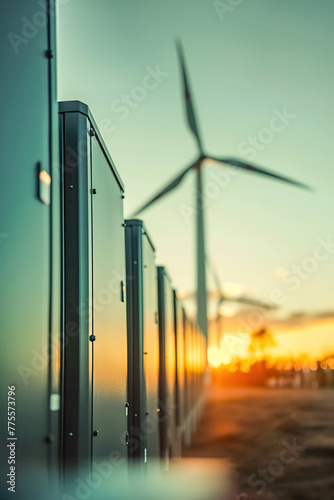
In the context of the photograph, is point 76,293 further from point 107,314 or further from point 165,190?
point 165,190

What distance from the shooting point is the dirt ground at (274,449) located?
32.7ft

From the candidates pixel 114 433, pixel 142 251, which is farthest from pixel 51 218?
pixel 142 251

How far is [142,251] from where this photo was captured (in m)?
7.02

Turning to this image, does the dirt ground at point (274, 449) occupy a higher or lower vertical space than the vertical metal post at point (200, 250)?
lower

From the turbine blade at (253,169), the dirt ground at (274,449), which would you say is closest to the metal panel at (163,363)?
the dirt ground at (274,449)

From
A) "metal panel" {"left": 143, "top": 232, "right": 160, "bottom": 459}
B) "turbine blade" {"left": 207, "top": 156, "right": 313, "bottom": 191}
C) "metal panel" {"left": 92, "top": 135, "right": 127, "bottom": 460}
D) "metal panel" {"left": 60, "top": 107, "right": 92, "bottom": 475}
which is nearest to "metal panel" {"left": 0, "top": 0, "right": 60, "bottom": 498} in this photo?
"metal panel" {"left": 60, "top": 107, "right": 92, "bottom": 475}

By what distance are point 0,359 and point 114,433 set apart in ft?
7.98

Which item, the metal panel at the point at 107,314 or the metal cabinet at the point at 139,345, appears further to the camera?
the metal cabinet at the point at 139,345

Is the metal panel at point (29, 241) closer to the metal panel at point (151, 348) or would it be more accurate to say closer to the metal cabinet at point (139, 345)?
the metal cabinet at point (139, 345)

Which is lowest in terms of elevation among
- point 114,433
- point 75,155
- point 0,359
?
point 114,433

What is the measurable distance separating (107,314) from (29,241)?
1814 millimetres

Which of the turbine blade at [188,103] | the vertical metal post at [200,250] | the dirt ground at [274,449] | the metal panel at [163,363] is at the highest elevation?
the turbine blade at [188,103]

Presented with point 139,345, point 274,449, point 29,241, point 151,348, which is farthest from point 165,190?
point 29,241

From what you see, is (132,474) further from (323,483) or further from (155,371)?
(323,483)
